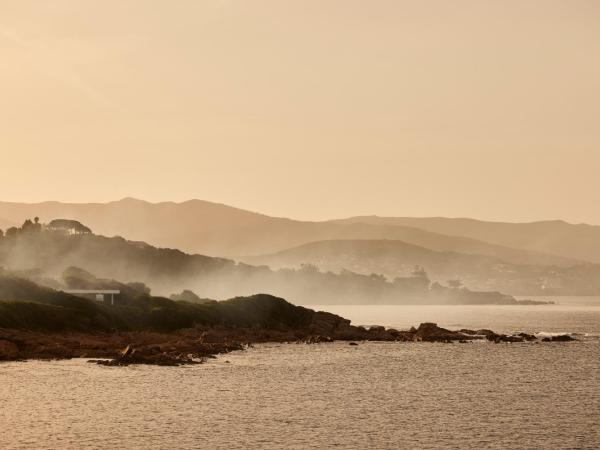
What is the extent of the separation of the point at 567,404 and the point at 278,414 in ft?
84.5

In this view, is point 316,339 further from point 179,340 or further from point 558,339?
point 558,339

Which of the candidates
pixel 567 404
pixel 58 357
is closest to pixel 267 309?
pixel 58 357

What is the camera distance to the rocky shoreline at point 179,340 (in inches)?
4060

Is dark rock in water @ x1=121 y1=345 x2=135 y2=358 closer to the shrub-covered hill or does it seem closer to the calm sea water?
the calm sea water

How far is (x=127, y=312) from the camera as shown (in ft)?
462

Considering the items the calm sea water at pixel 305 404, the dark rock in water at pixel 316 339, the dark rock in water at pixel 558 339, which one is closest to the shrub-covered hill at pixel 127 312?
the dark rock in water at pixel 316 339

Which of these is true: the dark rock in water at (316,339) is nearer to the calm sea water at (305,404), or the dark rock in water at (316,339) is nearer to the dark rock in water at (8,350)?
the calm sea water at (305,404)

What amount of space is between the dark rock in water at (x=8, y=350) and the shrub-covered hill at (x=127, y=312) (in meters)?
10.7

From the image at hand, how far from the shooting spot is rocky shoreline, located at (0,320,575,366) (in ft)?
338

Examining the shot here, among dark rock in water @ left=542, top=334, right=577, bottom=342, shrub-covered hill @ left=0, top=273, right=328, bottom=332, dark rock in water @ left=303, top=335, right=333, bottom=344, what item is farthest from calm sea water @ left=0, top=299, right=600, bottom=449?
dark rock in water @ left=542, top=334, right=577, bottom=342

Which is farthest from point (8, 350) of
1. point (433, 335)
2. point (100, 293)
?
point (433, 335)

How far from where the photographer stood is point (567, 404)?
74.2 meters

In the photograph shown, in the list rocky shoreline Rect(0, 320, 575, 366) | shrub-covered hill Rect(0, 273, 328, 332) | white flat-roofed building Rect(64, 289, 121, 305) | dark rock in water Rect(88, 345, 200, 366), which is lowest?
dark rock in water Rect(88, 345, 200, 366)

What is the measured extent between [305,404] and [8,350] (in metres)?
45.3
